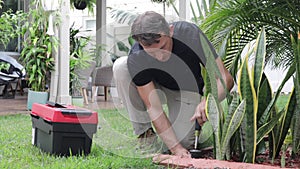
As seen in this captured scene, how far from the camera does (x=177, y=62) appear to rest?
8.23 ft

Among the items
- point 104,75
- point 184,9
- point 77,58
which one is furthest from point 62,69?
point 184,9

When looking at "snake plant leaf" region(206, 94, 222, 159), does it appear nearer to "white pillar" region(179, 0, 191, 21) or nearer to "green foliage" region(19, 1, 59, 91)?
"green foliage" region(19, 1, 59, 91)

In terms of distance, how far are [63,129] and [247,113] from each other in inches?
36.9

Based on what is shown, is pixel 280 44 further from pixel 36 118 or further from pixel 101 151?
pixel 36 118

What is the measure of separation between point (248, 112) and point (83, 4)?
7.56 metres

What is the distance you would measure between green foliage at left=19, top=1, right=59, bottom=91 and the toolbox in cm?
294

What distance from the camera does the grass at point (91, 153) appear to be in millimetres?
2127

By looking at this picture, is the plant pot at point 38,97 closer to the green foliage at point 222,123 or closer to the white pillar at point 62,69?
the white pillar at point 62,69

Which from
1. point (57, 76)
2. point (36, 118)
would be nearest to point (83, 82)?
point (57, 76)

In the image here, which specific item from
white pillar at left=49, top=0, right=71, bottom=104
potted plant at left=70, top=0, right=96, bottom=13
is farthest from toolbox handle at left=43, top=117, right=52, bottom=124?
potted plant at left=70, top=0, right=96, bottom=13

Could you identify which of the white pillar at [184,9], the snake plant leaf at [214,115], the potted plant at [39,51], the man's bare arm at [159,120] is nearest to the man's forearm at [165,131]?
the man's bare arm at [159,120]

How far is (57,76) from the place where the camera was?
564 centimetres

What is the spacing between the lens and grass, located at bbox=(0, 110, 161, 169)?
2127mm

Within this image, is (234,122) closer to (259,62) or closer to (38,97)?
(259,62)
